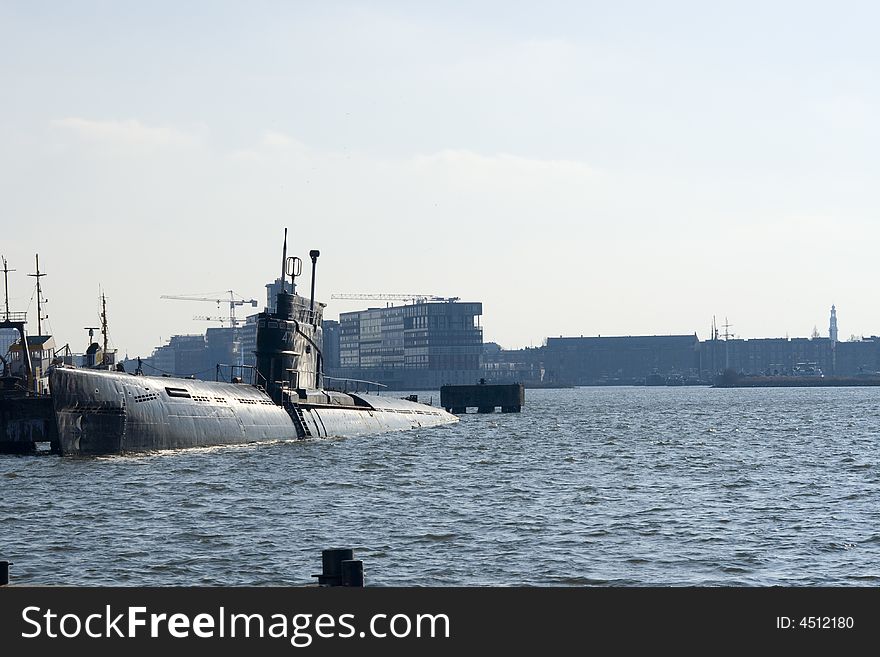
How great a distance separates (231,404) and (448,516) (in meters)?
26.9

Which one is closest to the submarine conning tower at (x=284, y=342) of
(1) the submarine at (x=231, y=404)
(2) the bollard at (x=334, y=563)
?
(1) the submarine at (x=231, y=404)

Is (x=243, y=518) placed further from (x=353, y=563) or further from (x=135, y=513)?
(x=353, y=563)

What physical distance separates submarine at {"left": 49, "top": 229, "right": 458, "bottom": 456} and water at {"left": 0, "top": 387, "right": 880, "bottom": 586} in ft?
3.42

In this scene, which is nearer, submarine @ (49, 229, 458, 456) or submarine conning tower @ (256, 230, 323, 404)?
submarine @ (49, 229, 458, 456)

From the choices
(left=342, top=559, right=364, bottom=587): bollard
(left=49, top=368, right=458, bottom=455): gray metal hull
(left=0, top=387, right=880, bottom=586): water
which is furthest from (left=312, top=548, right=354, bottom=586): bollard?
(left=49, top=368, right=458, bottom=455): gray metal hull

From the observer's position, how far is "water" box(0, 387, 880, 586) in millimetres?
27156

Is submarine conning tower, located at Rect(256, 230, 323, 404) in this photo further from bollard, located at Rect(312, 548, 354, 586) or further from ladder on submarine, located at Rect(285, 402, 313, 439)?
bollard, located at Rect(312, 548, 354, 586)

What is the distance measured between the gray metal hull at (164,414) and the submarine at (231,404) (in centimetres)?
4

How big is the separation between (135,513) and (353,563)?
21625 mm

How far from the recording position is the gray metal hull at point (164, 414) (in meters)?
51.4

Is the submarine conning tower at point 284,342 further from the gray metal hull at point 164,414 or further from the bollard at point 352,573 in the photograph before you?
the bollard at point 352,573

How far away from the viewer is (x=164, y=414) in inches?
2174

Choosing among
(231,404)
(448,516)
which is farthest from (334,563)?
(231,404)

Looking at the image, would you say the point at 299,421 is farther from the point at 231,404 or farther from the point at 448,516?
the point at 448,516
